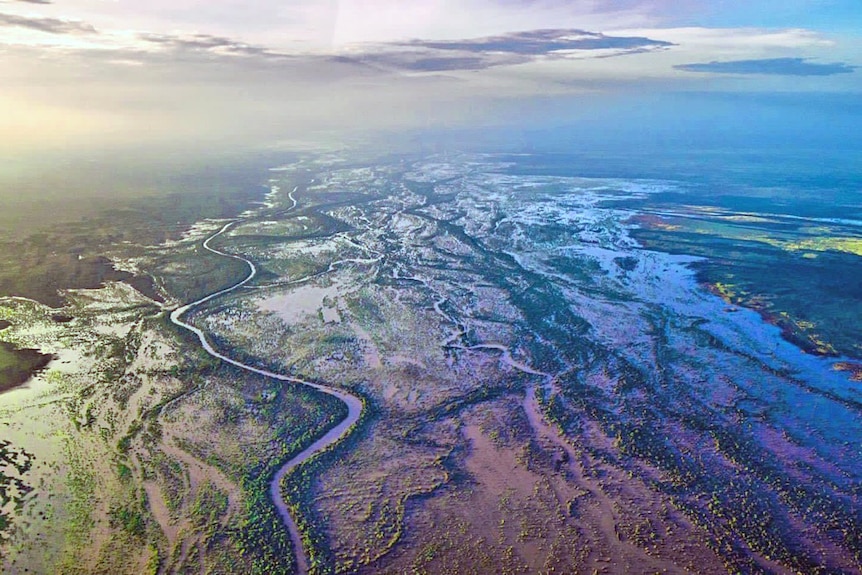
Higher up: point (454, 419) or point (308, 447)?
point (454, 419)

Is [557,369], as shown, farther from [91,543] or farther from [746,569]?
[91,543]

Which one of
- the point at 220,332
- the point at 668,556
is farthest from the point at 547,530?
the point at 220,332

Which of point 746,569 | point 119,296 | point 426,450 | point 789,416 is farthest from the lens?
point 119,296

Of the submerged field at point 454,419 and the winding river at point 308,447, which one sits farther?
the winding river at point 308,447

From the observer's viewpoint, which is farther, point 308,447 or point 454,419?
point 454,419

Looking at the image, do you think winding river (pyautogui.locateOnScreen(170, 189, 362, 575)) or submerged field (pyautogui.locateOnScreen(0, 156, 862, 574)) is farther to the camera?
winding river (pyautogui.locateOnScreen(170, 189, 362, 575))

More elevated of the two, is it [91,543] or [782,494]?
[782,494]

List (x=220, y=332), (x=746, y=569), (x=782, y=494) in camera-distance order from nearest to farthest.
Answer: (x=746, y=569), (x=782, y=494), (x=220, y=332)

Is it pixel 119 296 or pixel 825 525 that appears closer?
pixel 825 525
